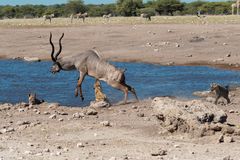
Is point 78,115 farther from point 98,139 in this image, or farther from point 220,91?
point 220,91

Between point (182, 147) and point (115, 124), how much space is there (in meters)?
2.64

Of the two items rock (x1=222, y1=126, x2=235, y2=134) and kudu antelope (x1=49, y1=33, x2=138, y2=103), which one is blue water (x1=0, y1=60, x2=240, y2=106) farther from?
rock (x1=222, y1=126, x2=235, y2=134)

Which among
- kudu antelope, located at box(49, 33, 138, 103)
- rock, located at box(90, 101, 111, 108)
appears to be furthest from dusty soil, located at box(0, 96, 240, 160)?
kudu antelope, located at box(49, 33, 138, 103)

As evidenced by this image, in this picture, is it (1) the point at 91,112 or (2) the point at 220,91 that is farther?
(2) the point at 220,91

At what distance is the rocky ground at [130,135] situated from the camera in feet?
33.9

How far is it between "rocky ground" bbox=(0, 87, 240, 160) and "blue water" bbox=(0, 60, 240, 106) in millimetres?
4567

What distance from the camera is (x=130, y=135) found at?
11969 mm

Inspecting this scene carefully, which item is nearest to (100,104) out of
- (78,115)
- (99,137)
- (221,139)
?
(78,115)

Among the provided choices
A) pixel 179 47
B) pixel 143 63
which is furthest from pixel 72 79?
pixel 179 47

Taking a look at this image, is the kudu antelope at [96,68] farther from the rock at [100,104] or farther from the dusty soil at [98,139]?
the dusty soil at [98,139]

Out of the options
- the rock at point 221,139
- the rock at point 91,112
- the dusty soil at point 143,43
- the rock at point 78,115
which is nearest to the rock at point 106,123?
the rock at point 78,115

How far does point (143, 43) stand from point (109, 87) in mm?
14565

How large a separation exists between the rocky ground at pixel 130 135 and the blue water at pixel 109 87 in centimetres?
457

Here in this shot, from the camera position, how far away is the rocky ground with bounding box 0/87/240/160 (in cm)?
1034
